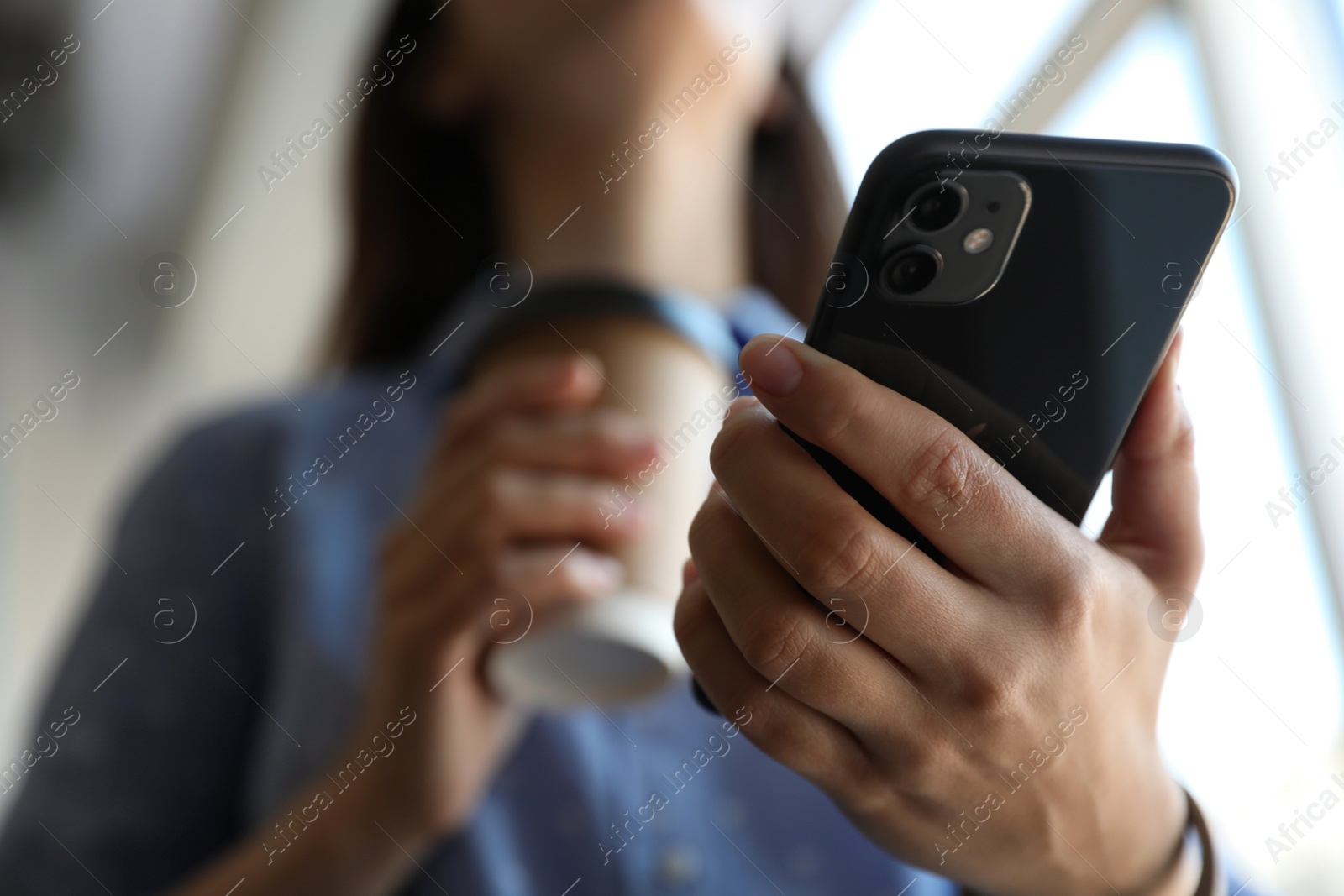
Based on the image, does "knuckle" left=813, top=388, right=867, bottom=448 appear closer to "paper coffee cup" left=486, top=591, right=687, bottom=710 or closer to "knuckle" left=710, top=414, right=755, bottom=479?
"knuckle" left=710, top=414, right=755, bottom=479

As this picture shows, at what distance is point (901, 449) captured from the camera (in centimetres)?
20

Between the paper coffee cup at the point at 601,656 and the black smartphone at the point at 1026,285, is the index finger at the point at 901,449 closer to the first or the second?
the black smartphone at the point at 1026,285

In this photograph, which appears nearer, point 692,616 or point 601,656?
point 692,616

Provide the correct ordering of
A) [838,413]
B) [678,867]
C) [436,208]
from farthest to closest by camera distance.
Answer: [436,208]
[678,867]
[838,413]

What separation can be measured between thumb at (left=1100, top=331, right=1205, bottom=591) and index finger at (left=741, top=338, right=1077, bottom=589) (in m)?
0.06

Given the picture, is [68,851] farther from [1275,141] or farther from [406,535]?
[1275,141]

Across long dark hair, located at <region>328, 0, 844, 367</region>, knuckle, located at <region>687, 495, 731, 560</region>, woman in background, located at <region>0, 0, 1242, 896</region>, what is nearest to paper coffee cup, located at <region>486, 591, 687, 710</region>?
woman in background, located at <region>0, 0, 1242, 896</region>

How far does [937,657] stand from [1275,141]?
62cm

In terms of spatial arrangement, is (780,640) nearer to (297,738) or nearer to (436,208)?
(297,738)

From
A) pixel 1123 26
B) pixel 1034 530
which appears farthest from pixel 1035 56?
pixel 1034 530

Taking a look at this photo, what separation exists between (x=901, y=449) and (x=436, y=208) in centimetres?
67

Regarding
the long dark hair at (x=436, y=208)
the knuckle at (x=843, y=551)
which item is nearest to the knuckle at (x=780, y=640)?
the knuckle at (x=843, y=551)

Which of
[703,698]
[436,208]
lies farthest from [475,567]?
[436,208]

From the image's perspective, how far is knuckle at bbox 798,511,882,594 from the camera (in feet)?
0.64
